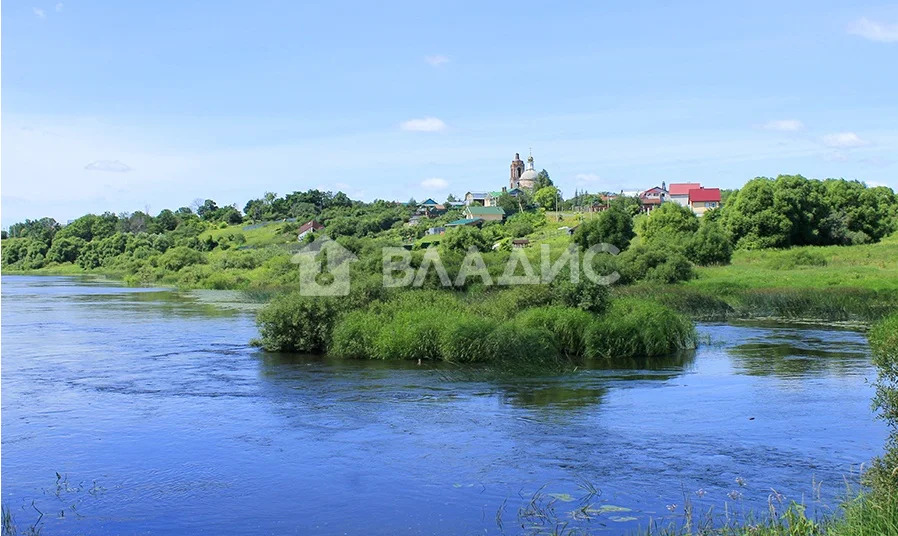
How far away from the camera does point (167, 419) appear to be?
19.5 m

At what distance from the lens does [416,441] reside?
16984 mm

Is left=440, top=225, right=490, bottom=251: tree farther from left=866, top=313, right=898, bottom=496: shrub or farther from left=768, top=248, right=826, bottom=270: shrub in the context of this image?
left=866, top=313, right=898, bottom=496: shrub

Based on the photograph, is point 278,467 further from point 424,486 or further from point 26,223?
point 26,223

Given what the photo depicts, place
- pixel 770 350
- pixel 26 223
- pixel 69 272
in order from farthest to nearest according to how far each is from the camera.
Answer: pixel 26 223, pixel 69 272, pixel 770 350

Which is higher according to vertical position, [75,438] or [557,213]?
[557,213]

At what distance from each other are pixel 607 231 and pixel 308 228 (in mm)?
50406

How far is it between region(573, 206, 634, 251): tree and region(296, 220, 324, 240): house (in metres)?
43.6

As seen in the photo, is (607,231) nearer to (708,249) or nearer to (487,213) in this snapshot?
(708,249)

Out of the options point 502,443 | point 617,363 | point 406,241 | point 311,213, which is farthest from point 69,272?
point 502,443

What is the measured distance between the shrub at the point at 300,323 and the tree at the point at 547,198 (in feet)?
322

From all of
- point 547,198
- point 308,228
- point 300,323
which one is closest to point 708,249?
point 300,323

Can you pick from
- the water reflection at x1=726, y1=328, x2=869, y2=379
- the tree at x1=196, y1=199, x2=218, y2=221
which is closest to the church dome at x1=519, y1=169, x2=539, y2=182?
the tree at x1=196, y1=199, x2=218, y2=221

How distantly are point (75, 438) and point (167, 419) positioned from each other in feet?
7.14

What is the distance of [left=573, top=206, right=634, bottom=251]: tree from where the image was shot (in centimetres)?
6812
